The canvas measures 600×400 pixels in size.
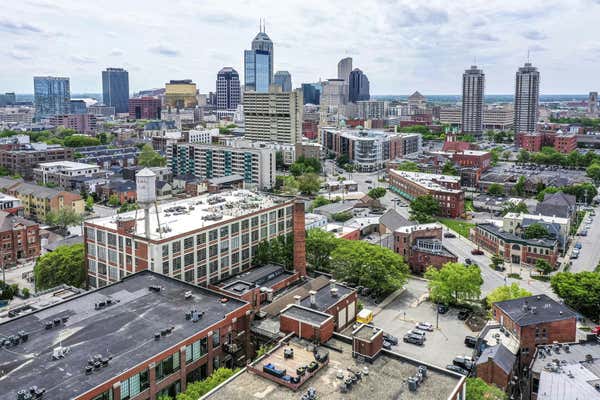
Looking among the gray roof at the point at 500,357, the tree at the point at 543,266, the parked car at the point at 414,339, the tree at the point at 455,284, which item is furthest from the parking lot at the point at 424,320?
the tree at the point at 543,266

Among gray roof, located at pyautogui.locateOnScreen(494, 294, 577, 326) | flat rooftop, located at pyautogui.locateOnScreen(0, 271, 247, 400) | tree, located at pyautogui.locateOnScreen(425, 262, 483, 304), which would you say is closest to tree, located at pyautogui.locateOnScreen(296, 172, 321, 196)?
tree, located at pyautogui.locateOnScreen(425, 262, 483, 304)

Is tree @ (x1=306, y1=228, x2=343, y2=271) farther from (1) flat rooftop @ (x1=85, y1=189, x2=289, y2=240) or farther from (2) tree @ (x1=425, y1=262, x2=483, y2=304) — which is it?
(2) tree @ (x1=425, y1=262, x2=483, y2=304)

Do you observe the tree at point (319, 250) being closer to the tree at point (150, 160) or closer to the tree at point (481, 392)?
the tree at point (481, 392)

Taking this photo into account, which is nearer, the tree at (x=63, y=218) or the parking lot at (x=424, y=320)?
the parking lot at (x=424, y=320)

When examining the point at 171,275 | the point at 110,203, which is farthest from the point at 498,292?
the point at 110,203

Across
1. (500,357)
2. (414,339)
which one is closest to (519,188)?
(414,339)
